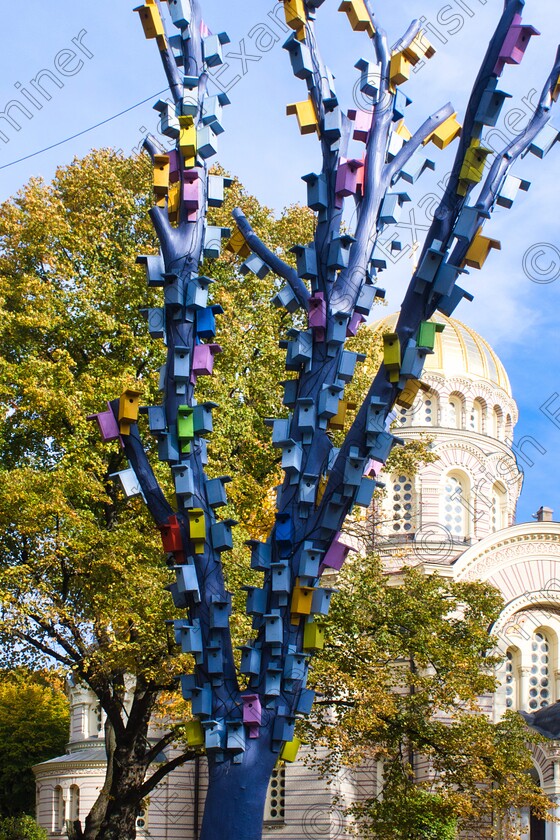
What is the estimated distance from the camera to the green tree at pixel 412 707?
15562 millimetres

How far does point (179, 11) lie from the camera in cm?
817

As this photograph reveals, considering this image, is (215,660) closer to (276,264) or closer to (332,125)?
(276,264)

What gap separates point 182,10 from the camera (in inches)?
322

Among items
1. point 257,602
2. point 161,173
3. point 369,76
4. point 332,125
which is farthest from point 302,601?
point 369,76

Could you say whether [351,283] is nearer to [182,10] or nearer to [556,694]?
[182,10]

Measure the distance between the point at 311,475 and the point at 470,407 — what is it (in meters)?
26.9

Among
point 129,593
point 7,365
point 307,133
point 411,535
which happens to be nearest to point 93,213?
point 7,365

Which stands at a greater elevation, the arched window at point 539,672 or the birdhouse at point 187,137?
the birdhouse at point 187,137

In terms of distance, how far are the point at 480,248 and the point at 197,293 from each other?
2.08 meters

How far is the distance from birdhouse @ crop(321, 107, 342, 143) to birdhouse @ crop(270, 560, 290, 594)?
10.6 feet

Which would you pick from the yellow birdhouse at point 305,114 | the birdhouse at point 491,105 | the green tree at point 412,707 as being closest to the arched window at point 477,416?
the green tree at point 412,707

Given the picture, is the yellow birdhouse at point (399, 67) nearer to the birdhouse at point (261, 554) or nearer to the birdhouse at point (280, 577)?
the birdhouse at point (261, 554)

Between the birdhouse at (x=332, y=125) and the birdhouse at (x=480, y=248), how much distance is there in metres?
1.41

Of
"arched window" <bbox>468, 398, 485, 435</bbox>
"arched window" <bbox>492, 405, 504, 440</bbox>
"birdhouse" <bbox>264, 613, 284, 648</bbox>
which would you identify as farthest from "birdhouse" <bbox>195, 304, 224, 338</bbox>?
"arched window" <bbox>492, 405, 504, 440</bbox>
